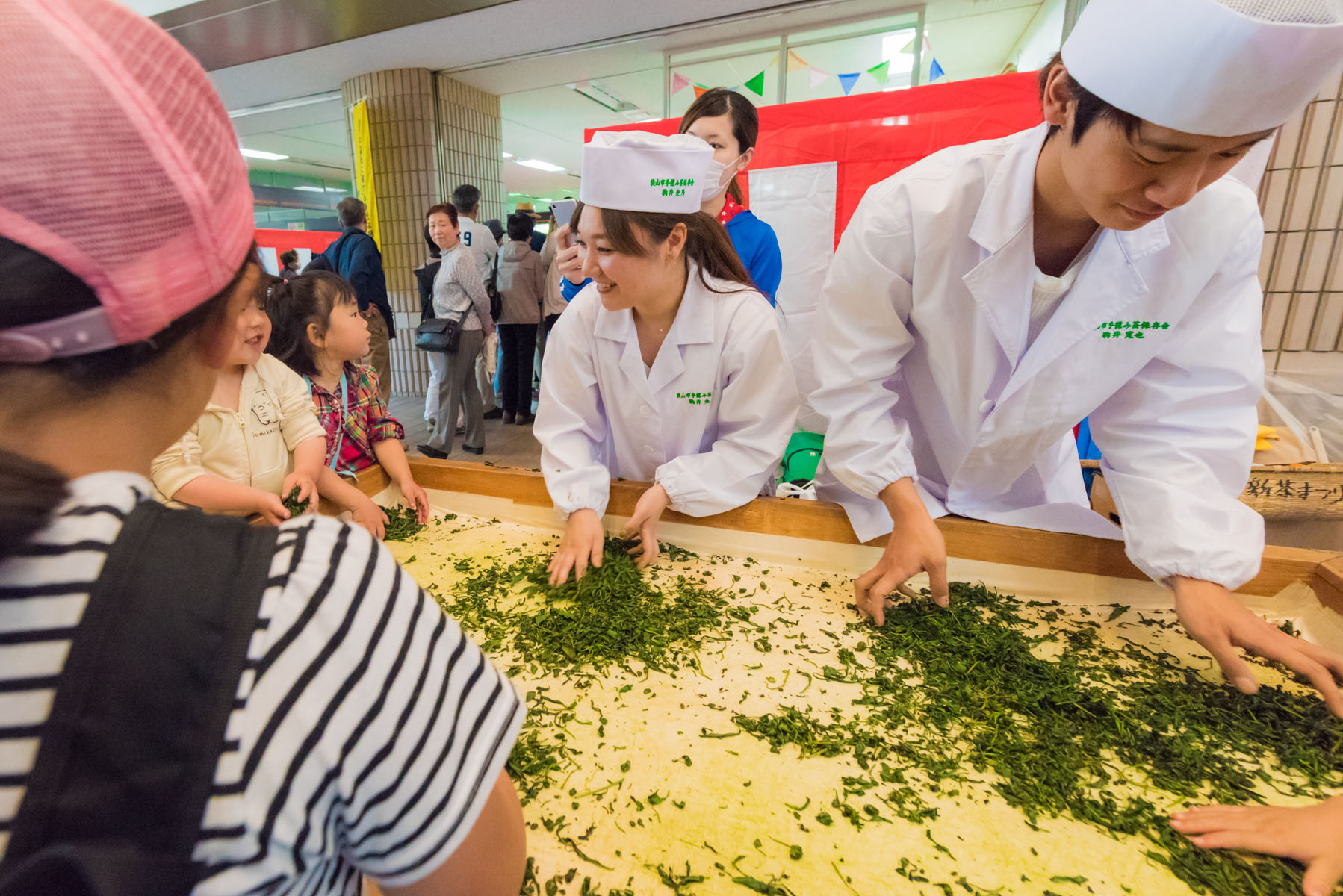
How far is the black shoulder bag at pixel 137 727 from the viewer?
331 millimetres

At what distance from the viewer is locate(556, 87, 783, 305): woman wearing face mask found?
2018 millimetres

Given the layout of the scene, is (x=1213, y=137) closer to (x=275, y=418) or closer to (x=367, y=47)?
(x=275, y=418)

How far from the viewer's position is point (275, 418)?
1558 mm

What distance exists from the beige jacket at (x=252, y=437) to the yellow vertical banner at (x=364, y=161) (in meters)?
5.04

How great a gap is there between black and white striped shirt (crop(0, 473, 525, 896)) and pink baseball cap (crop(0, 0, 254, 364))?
11 centimetres

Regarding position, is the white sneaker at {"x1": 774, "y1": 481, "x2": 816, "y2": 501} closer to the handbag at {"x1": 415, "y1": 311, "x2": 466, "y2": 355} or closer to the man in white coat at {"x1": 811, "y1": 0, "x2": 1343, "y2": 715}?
the man in white coat at {"x1": 811, "y1": 0, "x2": 1343, "y2": 715}

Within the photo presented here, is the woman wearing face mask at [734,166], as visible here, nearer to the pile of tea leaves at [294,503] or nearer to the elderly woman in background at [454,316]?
the pile of tea leaves at [294,503]

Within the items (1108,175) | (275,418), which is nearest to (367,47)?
(275,418)

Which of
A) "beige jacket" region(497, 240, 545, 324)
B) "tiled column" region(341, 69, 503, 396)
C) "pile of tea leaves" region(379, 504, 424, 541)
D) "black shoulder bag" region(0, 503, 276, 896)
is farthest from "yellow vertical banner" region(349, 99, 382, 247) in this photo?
"black shoulder bag" region(0, 503, 276, 896)

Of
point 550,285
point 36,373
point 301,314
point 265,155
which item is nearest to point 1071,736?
point 36,373

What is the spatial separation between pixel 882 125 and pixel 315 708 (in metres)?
3.99

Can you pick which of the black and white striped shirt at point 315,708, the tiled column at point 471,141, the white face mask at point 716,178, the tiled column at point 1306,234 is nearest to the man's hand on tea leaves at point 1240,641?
the black and white striped shirt at point 315,708

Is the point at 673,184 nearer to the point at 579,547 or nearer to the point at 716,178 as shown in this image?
the point at 716,178

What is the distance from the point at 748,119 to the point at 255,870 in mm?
2309
